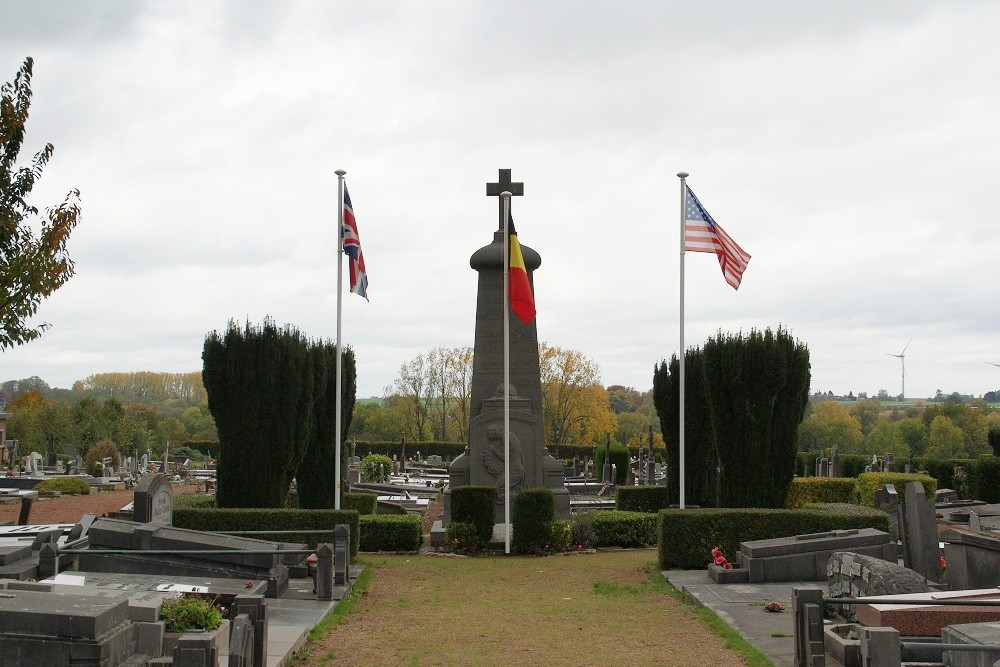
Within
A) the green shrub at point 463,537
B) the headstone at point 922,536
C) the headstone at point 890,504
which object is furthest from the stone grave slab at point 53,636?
the green shrub at point 463,537

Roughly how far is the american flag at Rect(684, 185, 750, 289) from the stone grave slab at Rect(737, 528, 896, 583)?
568cm

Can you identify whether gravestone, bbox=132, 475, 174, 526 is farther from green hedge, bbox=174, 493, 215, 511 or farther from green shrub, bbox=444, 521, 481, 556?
green shrub, bbox=444, 521, 481, 556

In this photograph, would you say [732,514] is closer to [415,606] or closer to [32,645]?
[415,606]

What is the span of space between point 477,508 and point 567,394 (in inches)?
1586

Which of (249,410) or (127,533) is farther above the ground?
(249,410)

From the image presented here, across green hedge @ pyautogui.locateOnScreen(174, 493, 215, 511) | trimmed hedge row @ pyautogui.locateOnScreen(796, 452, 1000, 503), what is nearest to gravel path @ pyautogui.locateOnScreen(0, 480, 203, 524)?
green hedge @ pyautogui.locateOnScreen(174, 493, 215, 511)

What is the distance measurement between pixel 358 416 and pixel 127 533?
61856 mm

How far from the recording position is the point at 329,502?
20.5 metres

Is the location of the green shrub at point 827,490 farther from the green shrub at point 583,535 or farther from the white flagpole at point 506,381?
the white flagpole at point 506,381

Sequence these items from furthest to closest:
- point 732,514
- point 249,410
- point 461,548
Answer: point 461,548 < point 249,410 < point 732,514

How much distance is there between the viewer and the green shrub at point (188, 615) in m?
8.62

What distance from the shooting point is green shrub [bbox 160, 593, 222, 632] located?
8617 mm

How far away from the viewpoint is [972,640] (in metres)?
7.58

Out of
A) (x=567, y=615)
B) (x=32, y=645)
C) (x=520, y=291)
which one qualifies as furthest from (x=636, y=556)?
(x=32, y=645)
